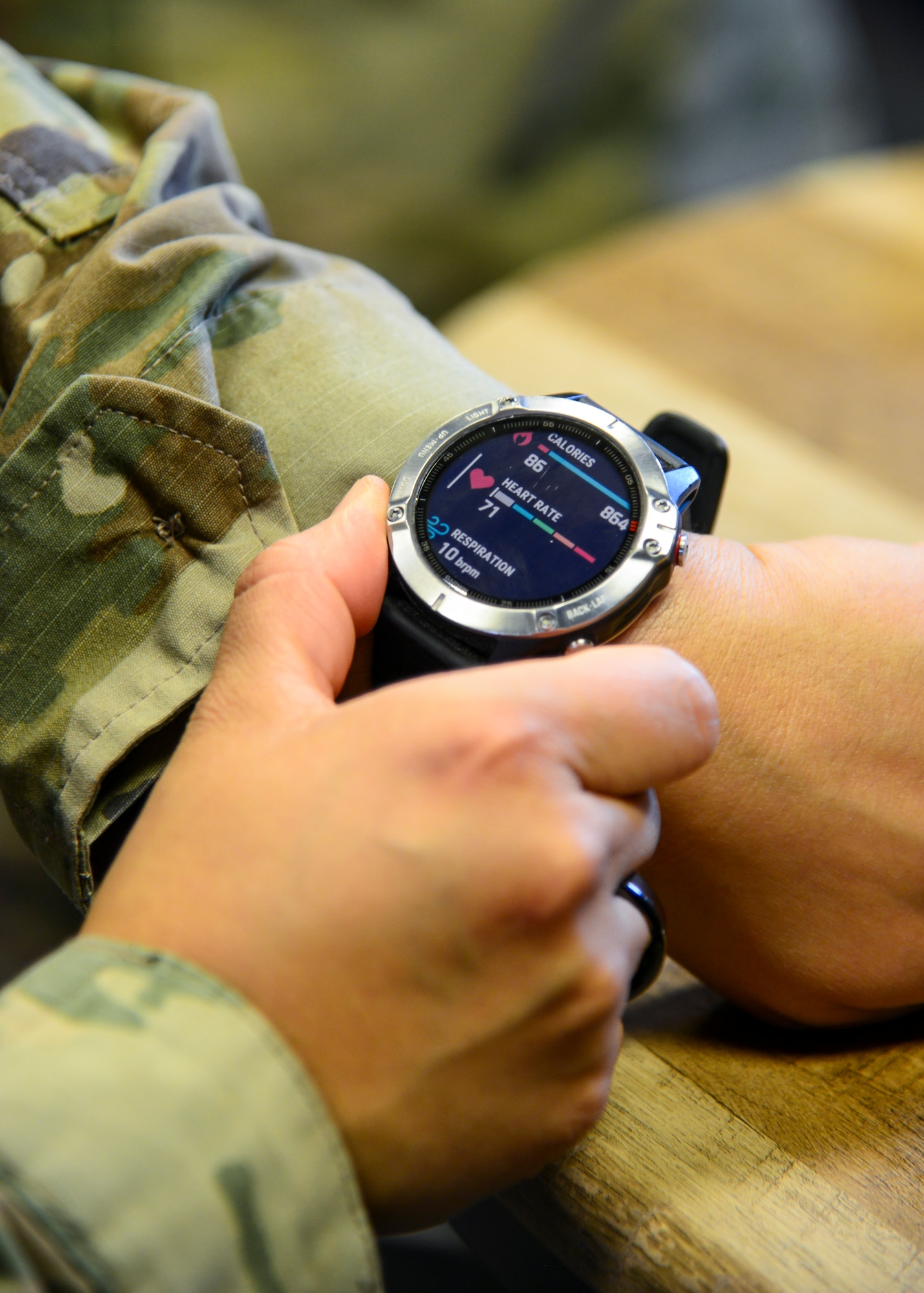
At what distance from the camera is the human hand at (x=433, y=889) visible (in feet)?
1.09

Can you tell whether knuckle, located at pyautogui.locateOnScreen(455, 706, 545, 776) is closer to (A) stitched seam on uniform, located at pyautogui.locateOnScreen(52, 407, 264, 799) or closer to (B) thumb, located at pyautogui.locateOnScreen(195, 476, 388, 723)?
(B) thumb, located at pyautogui.locateOnScreen(195, 476, 388, 723)

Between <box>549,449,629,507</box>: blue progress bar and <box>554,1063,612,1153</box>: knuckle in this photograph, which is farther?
<box>549,449,629,507</box>: blue progress bar

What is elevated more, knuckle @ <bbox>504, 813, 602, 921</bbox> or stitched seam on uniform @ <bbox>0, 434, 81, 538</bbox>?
stitched seam on uniform @ <bbox>0, 434, 81, 538</bbox>

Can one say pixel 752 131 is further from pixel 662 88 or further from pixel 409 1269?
pixel 409 1269

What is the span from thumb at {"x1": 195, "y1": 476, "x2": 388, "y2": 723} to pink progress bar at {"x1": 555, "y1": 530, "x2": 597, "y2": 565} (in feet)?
0.32

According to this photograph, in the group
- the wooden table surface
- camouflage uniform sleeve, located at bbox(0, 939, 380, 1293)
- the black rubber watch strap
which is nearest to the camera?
camouflage uniform sleeve, located at bbox(0, 939, 380, 1293)

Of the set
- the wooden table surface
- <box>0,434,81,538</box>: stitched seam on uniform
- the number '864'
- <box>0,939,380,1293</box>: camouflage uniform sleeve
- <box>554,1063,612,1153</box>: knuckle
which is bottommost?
the wooden table surface

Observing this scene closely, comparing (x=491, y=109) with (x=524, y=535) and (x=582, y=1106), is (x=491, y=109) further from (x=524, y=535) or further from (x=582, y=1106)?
(x=582, y=1106)

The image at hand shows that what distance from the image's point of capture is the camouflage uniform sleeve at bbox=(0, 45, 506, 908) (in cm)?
50

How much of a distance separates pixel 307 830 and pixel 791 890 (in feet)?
0.96

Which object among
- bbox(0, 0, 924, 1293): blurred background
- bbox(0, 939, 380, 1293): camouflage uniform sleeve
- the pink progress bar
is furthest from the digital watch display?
bbox(0, 0, 924, 1293): blurred background

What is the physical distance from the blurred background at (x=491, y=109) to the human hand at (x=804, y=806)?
6.53 ft

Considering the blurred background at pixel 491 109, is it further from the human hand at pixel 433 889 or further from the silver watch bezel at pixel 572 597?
the human hand at pixel 433 889

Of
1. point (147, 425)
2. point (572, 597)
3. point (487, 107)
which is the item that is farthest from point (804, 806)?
point (487, 107)
